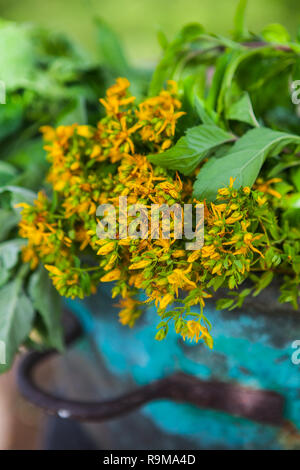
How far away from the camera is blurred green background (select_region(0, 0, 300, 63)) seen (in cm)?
125

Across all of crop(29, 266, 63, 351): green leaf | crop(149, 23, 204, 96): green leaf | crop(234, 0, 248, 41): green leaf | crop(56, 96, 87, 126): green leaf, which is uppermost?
crop(234, 0, 248, 41): green leaf

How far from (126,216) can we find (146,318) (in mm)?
113

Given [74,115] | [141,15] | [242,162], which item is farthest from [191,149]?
[141,15]

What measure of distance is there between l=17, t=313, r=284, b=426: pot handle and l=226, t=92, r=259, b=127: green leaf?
0.20 m

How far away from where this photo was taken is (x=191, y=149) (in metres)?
0.27

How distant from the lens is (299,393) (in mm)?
315

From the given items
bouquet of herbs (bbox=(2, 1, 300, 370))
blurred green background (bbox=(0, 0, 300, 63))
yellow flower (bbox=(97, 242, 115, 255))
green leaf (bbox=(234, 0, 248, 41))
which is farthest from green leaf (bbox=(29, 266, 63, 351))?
blurred green background (bbox=(0, 0, 300, 63))

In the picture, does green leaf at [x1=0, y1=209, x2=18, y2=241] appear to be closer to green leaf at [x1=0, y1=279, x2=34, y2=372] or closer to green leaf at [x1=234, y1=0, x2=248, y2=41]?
green leaf at [x1=0, y1=279, x2=34, y2=372]

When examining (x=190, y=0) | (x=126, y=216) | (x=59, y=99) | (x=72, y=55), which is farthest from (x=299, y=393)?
(x=190, y=0)

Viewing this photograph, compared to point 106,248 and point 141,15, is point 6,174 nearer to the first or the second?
point 106,248

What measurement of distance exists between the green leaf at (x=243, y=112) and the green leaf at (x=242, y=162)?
0.9 inches

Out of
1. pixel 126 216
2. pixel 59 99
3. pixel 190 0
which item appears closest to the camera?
pixel 126 216

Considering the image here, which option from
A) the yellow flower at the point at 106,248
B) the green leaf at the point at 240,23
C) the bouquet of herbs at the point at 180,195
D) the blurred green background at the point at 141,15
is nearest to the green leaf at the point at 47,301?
the bouquet of herbs at the point at 180,195

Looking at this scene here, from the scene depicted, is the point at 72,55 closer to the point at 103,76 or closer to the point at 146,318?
the point at 103,76
